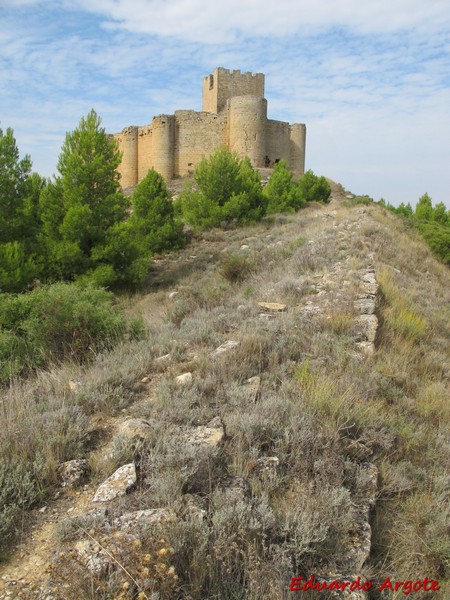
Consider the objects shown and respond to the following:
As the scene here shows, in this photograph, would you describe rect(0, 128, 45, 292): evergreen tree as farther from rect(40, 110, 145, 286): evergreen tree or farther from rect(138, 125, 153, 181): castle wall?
rect(138, 125, 153, 181): castle wall

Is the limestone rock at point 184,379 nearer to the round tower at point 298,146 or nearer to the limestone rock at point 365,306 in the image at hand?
the limestone rock at point 365,306

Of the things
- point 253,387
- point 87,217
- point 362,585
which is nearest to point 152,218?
point 87,217

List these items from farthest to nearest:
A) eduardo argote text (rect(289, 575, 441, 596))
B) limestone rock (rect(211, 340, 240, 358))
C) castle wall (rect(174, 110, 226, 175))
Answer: castle wall (rect(174, 110, 226, 175)) → limestone rock (rect(211, 340, 240, 358)) → eduardo argote text (rect(289, 575, 441, 596))

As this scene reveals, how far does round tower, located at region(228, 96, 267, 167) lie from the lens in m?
28.9

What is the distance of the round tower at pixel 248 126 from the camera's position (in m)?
28.9

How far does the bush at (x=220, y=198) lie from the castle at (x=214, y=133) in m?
11.8

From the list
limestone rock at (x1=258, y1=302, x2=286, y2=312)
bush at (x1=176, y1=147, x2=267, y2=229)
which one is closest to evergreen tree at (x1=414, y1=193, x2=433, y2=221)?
bush at (x1=176, y1=147, x2=267, y2=229)

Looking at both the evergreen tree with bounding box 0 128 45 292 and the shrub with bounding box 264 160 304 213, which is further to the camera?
the shrub with bounding box 264 160 304 213

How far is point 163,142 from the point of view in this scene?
30047 millimetres

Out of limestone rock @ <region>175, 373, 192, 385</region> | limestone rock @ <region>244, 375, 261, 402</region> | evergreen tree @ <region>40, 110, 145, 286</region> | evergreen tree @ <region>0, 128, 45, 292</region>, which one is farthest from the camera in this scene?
evergreen tree @ <region>40, 110, 145, 286</region>

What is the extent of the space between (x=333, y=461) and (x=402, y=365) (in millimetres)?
2101

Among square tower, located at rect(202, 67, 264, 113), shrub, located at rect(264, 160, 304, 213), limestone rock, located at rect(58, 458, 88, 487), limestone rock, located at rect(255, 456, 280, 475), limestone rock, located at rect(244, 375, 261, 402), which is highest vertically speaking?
square tower, located at rect(202, 67, 264, 113)

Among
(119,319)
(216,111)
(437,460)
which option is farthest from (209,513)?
(216,111)

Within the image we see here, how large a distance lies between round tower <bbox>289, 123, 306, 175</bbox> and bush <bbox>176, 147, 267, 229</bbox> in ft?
52.4
